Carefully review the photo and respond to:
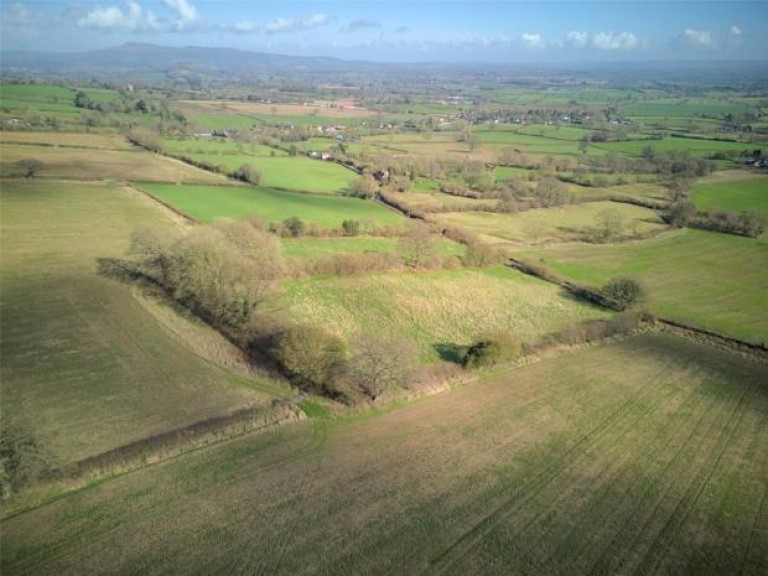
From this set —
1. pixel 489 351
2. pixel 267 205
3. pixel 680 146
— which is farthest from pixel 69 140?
pixel 680 146

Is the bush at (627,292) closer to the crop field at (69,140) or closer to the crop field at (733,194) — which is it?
the crop field at (733,194)

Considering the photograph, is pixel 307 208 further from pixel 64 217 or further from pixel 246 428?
pixel 246 428

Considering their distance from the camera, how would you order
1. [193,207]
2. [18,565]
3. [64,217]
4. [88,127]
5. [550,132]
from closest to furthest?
[18,565], [64,217], [193,207], [88,127], [550,132]

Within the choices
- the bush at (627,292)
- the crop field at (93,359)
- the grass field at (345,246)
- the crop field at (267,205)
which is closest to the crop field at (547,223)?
the grass field at (345,246)

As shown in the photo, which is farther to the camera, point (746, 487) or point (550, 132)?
point (550, 132)

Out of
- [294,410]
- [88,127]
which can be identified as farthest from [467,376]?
[88,127]

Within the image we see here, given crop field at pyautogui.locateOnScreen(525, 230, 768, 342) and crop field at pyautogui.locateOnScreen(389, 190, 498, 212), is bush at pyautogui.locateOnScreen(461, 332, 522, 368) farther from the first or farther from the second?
crop field at pyautogui.locateOnScreen(389, 190, 498, 212)

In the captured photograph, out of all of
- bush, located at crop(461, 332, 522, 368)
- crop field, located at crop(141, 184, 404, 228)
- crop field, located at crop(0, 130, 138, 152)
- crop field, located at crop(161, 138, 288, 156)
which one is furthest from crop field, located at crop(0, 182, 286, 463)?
crop field, located at crop(161, 138, 288, 156)
